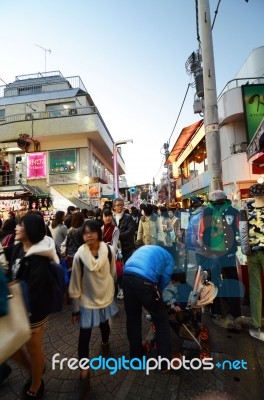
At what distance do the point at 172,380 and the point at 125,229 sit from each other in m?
3.56

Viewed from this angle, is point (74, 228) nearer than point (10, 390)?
No

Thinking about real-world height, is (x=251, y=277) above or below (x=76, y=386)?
above

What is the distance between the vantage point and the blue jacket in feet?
9.07

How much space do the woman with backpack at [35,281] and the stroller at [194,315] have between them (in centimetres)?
148

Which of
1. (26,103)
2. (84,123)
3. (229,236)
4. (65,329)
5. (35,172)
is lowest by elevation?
(65,329)

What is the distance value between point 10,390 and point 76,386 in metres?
0.76

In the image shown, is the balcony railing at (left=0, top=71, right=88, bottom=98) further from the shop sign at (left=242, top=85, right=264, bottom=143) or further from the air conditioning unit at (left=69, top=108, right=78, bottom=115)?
the shop sign at (left=242, top=85, right=264, bottom=143)

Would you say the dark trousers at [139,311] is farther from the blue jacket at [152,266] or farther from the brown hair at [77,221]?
the brown hair at [77,221]

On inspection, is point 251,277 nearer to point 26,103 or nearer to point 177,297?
point 177,297

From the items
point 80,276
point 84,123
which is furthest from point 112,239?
point 84,123

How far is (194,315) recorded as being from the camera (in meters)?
3.32

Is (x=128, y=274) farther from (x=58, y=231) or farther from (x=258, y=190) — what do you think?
(x=58, y=231)

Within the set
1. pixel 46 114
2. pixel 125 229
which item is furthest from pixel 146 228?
pixel 46 114

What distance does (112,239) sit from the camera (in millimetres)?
5023
